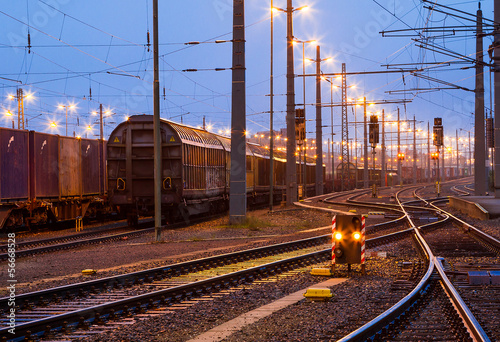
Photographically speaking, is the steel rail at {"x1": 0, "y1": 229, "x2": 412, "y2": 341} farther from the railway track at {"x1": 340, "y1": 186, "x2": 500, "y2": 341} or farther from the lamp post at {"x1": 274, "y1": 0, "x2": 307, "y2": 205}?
the lamp post at {"x1": 274, "y1": 0, "x2": 307, "y2": 205}

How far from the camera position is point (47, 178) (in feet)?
80.0

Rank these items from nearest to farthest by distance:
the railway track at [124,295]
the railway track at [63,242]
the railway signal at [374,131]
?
the railway track at [124,295], the railway track at [63,242], the railway signal at [374,131]

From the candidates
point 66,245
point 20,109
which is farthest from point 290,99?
point 20,109

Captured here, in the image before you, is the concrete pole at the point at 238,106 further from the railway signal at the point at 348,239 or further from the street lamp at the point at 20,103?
the street lamp at the point at 20,103

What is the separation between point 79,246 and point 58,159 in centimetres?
790

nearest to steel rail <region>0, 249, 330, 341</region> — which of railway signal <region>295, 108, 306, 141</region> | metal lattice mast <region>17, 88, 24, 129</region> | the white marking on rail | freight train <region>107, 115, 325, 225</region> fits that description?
the white marking on rail

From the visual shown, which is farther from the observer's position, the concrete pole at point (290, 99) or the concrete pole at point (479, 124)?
the concrete pole at point (290, 99)

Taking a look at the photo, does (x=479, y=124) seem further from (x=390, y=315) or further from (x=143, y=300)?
(x=143, y=300)

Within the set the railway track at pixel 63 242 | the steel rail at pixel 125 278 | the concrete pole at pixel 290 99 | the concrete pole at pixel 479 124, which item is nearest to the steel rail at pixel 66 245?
the railway track at pixel 63 242

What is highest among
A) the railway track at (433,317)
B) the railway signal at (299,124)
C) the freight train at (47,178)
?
the railway signal at (299,124)

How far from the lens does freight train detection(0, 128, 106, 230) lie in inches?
862

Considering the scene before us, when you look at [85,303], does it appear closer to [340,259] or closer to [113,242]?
[340,259]

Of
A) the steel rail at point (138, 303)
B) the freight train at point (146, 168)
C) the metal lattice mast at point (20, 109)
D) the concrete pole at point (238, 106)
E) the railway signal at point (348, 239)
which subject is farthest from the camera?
the metal lattice mast at point (20, 109)

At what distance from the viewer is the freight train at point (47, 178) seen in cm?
2189
